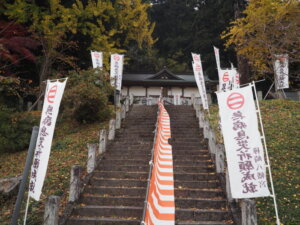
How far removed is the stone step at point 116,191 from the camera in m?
7.00

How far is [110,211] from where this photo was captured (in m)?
6.25

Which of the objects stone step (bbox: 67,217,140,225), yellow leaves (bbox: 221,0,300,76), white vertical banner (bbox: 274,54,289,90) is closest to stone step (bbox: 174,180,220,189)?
stone step (bbox: 67,217,140,225)

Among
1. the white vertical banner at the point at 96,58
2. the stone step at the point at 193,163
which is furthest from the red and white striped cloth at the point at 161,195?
the white vertical banner at the point at 96,58

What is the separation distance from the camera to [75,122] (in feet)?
47.7

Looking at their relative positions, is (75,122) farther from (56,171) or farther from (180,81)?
(180,81)

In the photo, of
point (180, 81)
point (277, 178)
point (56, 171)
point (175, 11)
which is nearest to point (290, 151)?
point (277, 178)

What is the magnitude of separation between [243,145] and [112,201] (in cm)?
345

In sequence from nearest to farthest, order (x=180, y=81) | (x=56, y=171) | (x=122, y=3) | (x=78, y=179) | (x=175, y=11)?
(x=78, y=179)
(x=56, y=171)
(x=122, y=3)
(x=180, y=81)
(x=175, y=11)

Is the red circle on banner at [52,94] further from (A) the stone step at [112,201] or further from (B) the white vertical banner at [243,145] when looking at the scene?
(B) the white vertical banner at [243,145]

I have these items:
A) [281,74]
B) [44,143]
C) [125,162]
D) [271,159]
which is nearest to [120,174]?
[125,162]

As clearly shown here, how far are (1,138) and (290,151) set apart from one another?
1092 centimetres

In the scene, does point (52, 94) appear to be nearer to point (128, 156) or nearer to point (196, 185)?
point (128, 156)

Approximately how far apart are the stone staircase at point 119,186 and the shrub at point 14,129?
416cm

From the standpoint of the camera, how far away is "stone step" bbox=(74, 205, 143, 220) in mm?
6176
